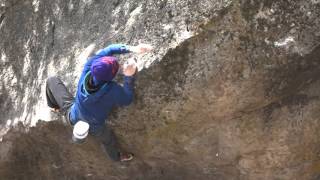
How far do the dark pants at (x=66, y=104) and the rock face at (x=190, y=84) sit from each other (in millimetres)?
113

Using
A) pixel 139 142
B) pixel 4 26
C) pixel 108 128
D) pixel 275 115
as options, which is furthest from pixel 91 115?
pixel 4 26

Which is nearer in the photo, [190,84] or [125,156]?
[190,84]

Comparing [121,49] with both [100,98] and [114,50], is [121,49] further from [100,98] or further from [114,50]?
[100,98]

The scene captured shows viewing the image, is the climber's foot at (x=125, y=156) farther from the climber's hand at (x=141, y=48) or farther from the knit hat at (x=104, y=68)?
the climber's hand at (x=141, y=48)

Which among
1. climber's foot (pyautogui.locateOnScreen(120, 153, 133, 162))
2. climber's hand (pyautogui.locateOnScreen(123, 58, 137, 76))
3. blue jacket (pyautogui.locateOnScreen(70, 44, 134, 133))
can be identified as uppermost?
climber's hand (pyautogui.locateOnScreen(123, 58, 137, 76))

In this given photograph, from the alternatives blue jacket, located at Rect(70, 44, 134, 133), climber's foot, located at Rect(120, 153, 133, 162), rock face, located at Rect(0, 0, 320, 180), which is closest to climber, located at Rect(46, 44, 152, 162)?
blue jacket, located at Rect(70, 44, 134, 133)

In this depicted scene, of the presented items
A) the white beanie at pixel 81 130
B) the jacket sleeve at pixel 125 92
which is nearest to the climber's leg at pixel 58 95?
the white beanie at pixel 81 130

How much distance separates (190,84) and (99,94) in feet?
2.81

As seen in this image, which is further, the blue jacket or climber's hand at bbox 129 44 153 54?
the blue jacket

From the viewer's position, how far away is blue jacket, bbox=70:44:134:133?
4.82 m

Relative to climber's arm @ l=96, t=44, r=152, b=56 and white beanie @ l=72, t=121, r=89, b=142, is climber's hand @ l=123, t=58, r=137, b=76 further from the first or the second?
white beanie @ l=72, t=121, r=89, b=142

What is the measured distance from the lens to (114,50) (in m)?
4.80

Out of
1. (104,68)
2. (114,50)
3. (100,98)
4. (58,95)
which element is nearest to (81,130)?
(100,98)

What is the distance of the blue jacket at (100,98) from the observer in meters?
4.82
